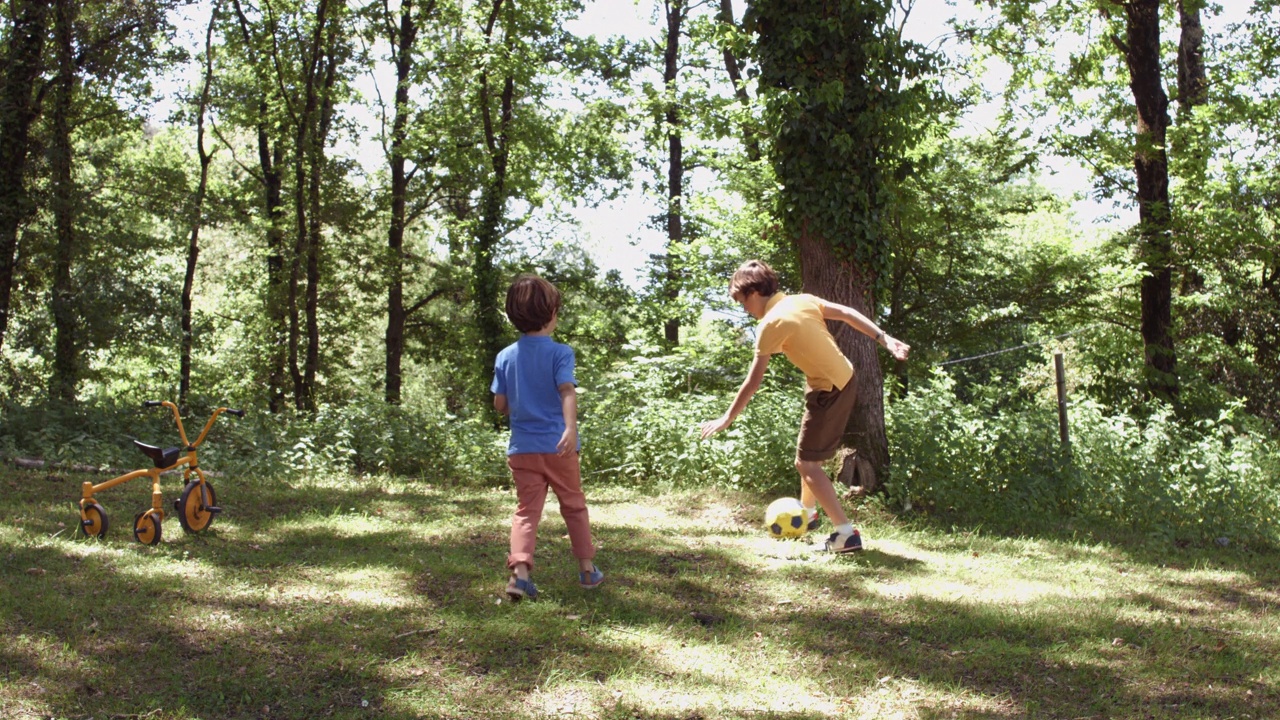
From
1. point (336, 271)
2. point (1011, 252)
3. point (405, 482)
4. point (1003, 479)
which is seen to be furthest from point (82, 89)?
point (1003, 479)

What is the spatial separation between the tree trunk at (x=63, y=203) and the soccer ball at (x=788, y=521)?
43.2 ft

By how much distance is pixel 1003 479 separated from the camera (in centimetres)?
877

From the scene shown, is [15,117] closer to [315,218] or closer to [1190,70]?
[315,218]

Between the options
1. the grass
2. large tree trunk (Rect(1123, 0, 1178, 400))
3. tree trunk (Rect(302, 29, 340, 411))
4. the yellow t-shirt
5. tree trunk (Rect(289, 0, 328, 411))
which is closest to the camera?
the grass

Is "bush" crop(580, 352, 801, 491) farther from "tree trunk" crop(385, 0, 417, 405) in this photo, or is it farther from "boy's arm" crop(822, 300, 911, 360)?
"tree trunk" crop(385, 0, 417, 405)

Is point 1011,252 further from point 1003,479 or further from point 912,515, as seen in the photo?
point 912,515

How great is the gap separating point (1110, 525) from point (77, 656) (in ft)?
24.5

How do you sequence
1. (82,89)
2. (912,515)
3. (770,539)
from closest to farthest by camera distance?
(770,539) < (912,515) < (82,89)

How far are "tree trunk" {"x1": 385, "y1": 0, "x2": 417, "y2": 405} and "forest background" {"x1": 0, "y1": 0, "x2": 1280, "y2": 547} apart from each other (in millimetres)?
133

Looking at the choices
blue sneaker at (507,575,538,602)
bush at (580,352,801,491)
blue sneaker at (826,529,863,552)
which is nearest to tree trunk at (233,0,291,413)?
bush at (580,352,801,491)

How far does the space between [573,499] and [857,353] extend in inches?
158

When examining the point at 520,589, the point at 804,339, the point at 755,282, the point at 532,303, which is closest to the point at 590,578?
the point at 520,589

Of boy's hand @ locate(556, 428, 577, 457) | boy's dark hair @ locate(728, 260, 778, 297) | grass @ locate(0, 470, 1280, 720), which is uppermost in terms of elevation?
boy's dark hair @ locate(728, 260, 778, 297)

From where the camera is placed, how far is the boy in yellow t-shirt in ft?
20.4
